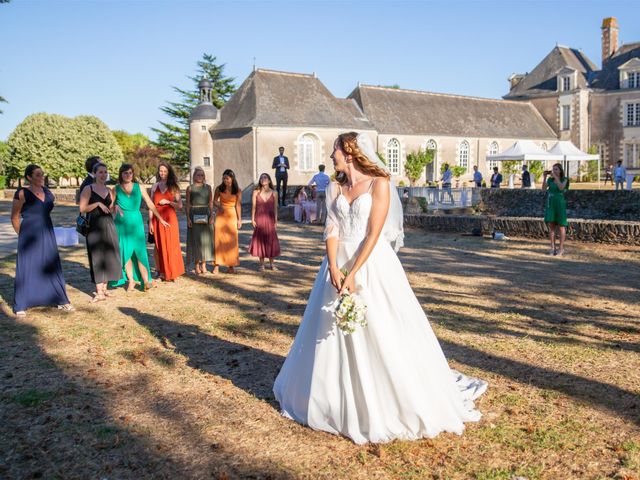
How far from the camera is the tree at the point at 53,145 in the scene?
5931 cm

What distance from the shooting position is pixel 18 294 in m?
7.53

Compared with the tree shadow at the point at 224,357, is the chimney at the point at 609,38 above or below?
above

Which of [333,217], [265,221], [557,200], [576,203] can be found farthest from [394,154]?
[333,217]

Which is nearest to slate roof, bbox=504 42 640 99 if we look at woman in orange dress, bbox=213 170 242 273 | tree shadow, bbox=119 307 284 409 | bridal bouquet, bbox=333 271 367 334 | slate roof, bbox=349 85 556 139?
slate roof, bbox=349 85 556 139

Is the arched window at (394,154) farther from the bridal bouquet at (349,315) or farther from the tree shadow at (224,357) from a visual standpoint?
the bridal bouquet at (349,315)

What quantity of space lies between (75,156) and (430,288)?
5875cm

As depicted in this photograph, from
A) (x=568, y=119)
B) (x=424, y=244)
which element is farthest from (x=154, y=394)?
(x=568, y=119)

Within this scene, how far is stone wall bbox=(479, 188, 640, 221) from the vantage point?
53.3 ft

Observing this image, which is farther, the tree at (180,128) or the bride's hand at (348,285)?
the tree at (180,128)

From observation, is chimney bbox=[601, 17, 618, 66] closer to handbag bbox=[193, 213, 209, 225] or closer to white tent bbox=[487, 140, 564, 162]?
white tent bbox=[487, 140, 564, 162]

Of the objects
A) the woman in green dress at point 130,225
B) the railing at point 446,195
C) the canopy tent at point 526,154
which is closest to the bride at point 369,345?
the woman in green dress at point 130,225

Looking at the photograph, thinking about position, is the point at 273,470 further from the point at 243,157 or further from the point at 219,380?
the point at 243,157

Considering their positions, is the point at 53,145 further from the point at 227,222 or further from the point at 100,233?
the point at 100,233

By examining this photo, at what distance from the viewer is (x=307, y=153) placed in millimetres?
37312
